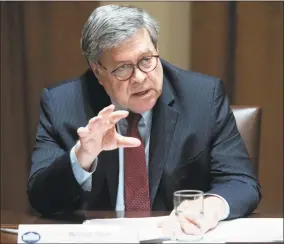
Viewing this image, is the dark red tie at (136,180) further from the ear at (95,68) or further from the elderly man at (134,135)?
the ear at (95,68)

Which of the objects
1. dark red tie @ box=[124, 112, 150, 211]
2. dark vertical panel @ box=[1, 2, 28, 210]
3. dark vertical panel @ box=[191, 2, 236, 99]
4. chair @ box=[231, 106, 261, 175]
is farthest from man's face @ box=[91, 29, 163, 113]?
dark vertical panel @ box=[1, 2, 28, 210]

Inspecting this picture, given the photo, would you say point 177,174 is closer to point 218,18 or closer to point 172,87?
point 172,87

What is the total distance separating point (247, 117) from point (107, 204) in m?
0.54

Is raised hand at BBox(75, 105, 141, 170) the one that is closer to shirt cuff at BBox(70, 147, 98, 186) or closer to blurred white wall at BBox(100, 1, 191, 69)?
shirt cuff at BBox(70, 147, 98, 186)

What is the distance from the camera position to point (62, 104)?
6.02 feet

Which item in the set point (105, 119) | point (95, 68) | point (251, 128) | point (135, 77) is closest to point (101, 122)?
point (105, 119)

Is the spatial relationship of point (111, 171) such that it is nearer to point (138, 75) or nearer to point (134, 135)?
point (134, 135)

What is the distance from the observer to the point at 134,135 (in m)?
1.77

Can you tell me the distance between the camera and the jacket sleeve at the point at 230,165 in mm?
1550

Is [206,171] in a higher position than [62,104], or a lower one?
lower

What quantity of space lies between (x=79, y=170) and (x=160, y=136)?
0.97 feet

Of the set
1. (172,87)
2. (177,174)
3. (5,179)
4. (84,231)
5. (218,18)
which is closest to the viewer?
(84,231)

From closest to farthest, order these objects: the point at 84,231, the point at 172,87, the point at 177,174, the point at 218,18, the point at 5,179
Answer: the point at 84,231, the point at 177,174, the point at 172,87, the point at 218,18, the point at 5,179

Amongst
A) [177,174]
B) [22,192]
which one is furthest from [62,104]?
[22,192]
